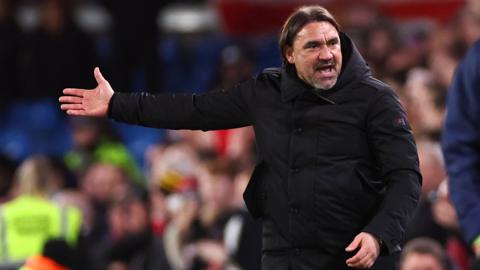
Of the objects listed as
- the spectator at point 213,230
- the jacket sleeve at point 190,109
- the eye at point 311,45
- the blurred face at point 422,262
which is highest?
the eye at point 311,45

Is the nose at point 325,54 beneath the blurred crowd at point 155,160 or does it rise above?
above

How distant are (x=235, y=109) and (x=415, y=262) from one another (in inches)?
86.6

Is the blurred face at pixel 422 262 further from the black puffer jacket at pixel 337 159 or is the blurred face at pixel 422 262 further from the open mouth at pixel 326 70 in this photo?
the open mouth at pixel 326 70

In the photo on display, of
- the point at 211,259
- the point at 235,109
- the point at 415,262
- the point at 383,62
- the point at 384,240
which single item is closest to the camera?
the point at 384,240

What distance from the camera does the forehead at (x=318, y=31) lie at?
5.28 meters

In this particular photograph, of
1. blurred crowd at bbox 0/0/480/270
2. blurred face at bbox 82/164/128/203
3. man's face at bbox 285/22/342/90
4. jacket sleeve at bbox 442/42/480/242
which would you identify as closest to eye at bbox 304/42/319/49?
man's face at bbox 285/22/342/90

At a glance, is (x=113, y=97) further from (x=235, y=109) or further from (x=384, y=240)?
(x=384, y=240)

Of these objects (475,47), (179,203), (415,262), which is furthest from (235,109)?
(179,203)

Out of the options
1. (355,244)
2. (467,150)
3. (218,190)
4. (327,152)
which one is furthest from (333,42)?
(218,190)

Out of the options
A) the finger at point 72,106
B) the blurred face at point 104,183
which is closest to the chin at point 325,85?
the finger at point 72,106

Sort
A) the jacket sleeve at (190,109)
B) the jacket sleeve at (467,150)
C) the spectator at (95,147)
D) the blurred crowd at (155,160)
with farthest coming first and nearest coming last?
the spectator at (95,147)
the blurred crowd at (155,160)
the jacket sleeve at (467,150)
the jacket sleeve at (190,109)

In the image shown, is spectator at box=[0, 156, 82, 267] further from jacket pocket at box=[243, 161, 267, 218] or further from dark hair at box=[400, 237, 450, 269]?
jacket pocket at box=[243, 161, 267, 218]

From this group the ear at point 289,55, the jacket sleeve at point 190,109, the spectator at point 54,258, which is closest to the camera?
the ear at point 289,55

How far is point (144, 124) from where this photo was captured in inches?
219
